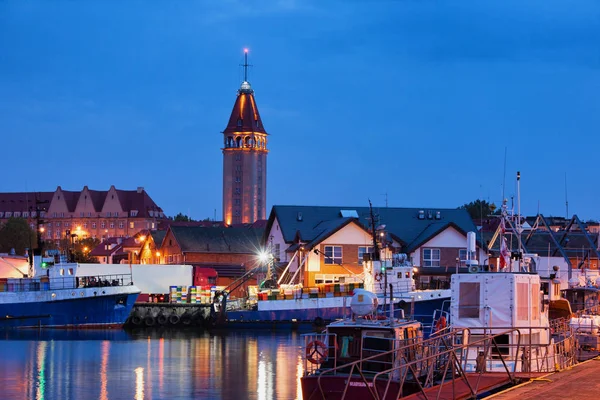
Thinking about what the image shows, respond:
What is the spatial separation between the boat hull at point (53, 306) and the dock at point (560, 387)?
47046 millimetres

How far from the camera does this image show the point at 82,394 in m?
40.2

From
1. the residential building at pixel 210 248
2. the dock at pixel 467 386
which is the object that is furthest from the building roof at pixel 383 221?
the dock at pixel 467 386

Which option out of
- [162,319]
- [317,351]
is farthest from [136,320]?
[317,351]

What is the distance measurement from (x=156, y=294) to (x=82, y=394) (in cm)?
4631

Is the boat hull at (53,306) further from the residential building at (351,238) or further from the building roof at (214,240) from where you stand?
the building roof at (214,240)

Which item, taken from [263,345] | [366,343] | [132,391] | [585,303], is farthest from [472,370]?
[263,345]

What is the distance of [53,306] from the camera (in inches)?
2872

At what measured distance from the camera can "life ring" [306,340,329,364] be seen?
3077 cm

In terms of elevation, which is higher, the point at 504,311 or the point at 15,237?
the point at 15,237

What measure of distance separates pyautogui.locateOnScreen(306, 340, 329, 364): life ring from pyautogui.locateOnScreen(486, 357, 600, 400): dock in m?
6.00

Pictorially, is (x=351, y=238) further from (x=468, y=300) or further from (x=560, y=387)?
(x=560, y=387)

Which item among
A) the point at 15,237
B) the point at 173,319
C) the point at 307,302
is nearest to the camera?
the point at 307,302

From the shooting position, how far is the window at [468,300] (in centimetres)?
3409

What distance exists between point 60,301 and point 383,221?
2949 centimetres
